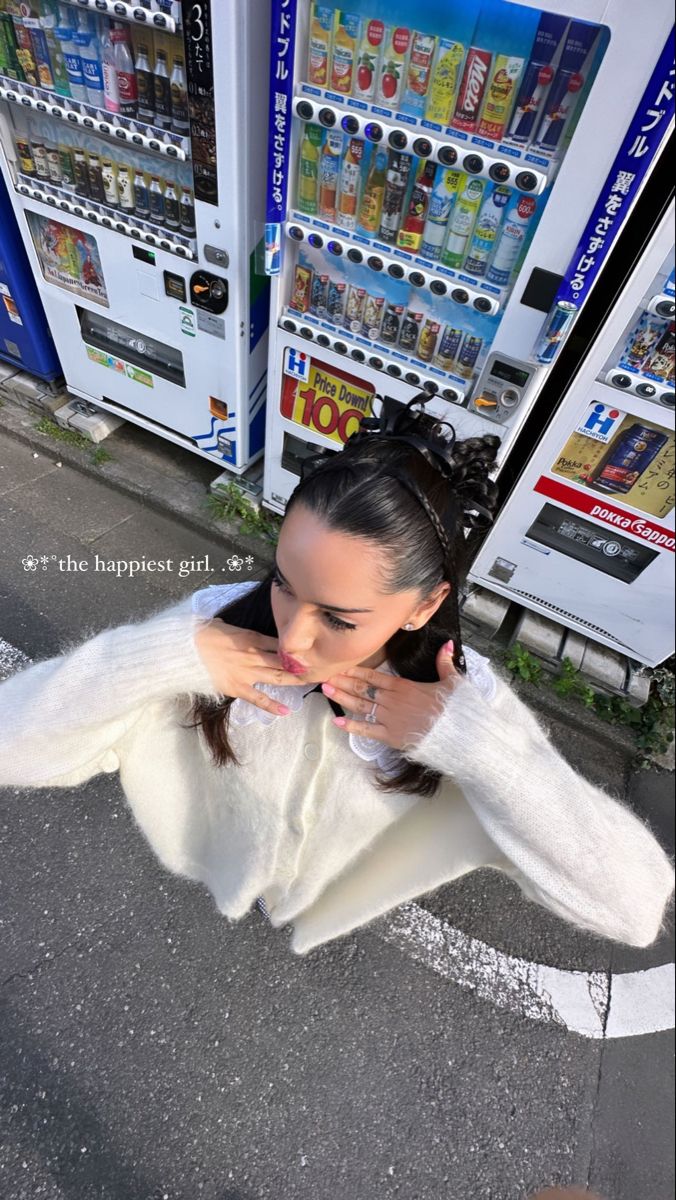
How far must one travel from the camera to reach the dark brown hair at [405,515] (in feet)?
3.55

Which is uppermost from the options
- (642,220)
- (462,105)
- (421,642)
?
(462,105)

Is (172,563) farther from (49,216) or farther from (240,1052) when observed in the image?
(240,1052)

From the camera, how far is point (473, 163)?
2.02 m

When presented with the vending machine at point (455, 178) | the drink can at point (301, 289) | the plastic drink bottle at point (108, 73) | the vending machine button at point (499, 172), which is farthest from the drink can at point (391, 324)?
the plastic drink bottle at point (108, 73)

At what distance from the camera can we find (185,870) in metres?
2.01

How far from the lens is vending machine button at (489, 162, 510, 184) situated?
6.53ft

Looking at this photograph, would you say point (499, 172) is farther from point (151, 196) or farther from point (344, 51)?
point (151, 196)

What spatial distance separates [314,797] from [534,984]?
1.61 meters

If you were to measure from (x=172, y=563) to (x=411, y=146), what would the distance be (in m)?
2.31

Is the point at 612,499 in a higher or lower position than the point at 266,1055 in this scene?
higher

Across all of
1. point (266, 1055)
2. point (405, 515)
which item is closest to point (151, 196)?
point (405, 515)

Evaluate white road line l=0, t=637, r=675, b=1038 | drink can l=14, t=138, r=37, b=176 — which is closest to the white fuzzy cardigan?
white road line l=0, t=637, r=675, b=1038

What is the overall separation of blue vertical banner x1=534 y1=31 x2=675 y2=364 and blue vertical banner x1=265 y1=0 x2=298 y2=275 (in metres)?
1.20

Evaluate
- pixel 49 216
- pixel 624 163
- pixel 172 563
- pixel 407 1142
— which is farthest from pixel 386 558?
pixel 49 216
